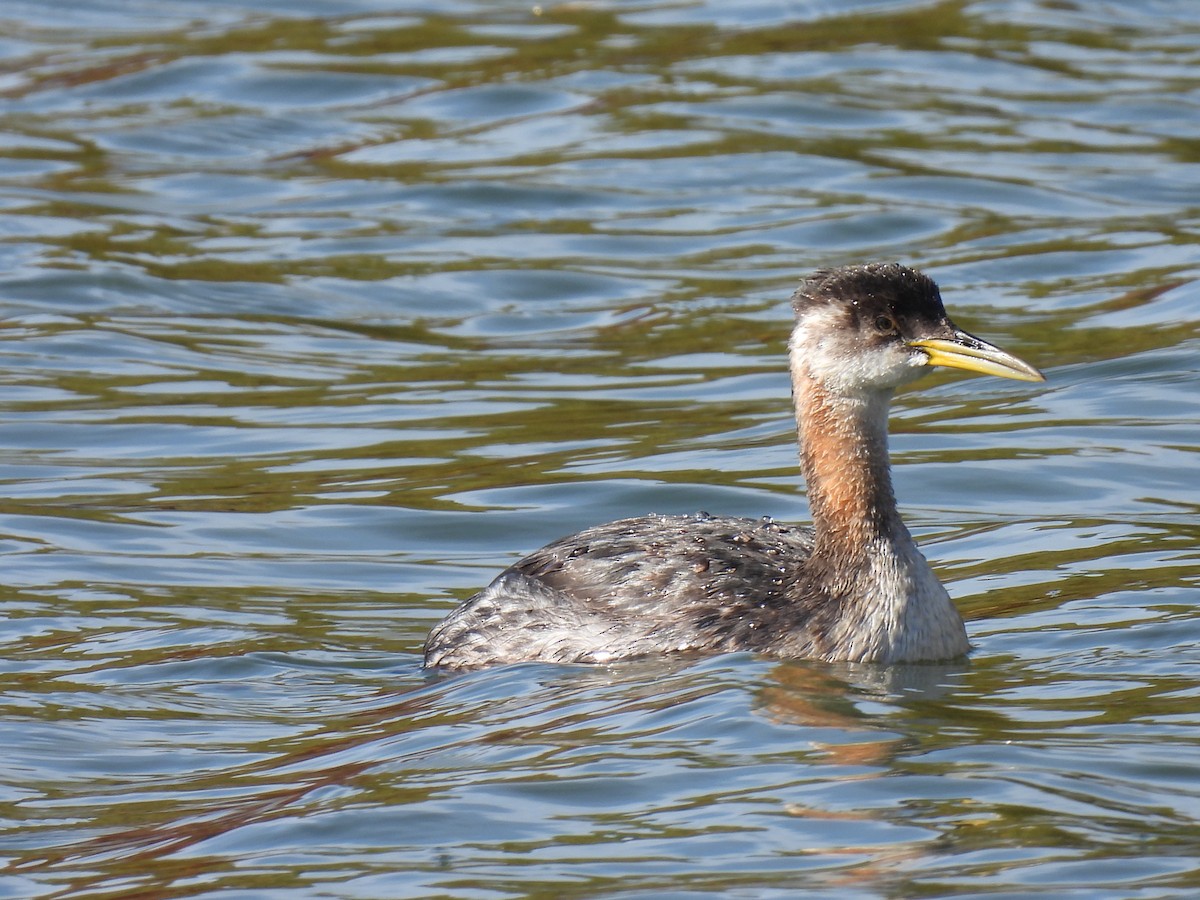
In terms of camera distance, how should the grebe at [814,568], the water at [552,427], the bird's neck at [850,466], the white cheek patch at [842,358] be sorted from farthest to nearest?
the bird's neck at [850,466] → the white cheek patch at [842,358] → the grebe at [814,568] → the water at [552,427]

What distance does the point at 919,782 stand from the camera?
274 inches

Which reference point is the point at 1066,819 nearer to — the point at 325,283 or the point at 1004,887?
the point at 1004,887

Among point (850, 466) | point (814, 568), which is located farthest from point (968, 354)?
point (814, 568)

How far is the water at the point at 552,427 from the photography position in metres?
6.91

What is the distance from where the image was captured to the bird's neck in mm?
9008

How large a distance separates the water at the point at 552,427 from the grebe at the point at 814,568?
0.20 m

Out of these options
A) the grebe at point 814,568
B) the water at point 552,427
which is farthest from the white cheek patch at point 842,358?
the water at point 552,427

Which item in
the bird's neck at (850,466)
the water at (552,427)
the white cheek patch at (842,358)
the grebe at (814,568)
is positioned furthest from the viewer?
the bird's neck at (850,466)

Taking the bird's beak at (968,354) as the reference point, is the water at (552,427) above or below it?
below

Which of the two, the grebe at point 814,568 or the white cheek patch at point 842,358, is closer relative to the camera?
the grebe at point 814,568

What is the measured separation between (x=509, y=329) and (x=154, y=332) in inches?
94.4

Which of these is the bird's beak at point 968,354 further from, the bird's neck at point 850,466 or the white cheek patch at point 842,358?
the bird's neck at point 850,466

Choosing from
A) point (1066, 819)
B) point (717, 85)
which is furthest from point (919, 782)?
point (717, 85)

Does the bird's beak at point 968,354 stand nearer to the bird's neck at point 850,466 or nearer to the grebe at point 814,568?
the grebe at point 814,568
